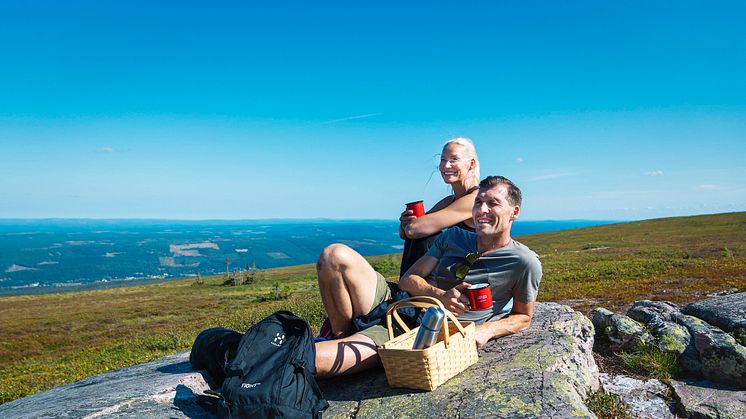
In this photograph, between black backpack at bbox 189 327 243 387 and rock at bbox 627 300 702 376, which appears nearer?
black backpack at bbox 189 327 243 387

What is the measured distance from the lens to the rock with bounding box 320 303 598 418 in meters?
4.56

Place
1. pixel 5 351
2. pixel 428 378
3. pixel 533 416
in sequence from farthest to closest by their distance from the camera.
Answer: pixel 5 351
pixel 428 378
pixel 533 416

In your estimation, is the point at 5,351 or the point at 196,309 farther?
the point at 196,309

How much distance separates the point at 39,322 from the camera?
120 feet

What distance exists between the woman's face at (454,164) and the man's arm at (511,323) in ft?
5.59

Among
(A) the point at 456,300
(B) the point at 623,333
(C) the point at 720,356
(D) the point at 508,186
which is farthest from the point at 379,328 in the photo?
(C) the point at 720,356

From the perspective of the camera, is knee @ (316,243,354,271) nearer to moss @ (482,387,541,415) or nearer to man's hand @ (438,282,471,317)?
man's hand @ (438,282,471,317)

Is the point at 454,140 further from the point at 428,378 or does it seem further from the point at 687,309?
the point at 687,309

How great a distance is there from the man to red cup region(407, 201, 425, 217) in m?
0.67

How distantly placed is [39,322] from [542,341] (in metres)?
40.5

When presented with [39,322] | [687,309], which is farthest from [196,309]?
[687,309]

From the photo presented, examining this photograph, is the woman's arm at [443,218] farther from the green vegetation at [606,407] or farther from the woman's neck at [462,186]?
the green vegetation at [606,407]

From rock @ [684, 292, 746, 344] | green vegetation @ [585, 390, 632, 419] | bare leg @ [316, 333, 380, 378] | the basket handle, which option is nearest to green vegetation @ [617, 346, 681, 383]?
rock @ [684, 292, 746, 344]

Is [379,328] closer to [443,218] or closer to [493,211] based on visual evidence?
[443,218]
